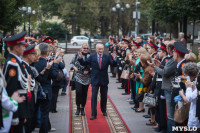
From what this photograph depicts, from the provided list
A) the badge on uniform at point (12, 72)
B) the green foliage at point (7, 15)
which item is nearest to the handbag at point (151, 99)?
the badge on uniform at point (12, 72)

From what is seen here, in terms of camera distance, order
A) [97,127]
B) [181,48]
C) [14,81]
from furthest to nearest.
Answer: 1. [97,127]
2. [181,48]
3. [14,81]

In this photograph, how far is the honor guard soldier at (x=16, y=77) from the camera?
5410 millimetres

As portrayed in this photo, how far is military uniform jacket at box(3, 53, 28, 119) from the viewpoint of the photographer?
540cm

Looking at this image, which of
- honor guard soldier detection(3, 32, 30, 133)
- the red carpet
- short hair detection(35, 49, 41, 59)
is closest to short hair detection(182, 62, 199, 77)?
honor guard soldier detection(3, 32, 30, 133)

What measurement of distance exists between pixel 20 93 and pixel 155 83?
3.94m

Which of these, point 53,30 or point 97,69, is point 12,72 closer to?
point 97,69

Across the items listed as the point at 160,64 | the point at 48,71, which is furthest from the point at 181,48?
the point at 48,71

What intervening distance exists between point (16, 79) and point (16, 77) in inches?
1.2

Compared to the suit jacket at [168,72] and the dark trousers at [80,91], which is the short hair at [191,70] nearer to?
Answer: the suit jacket at [168,72]

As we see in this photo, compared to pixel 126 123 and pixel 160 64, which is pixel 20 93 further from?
pixel 126 123

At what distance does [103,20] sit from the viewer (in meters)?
66.1

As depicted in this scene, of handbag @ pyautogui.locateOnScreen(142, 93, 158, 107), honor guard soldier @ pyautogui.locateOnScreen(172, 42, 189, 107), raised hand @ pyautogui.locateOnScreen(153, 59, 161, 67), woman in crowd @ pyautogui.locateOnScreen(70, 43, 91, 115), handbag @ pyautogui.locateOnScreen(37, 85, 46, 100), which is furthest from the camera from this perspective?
woman in crowd @ pyautogui.locateOnScreen(70, 43, 91, 115)

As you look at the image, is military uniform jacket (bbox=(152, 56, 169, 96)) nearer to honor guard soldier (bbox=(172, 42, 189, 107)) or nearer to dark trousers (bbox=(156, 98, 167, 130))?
dark trousers (bbox=(156, 98, 167, 130))

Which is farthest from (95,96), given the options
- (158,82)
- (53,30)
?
(53,30)
